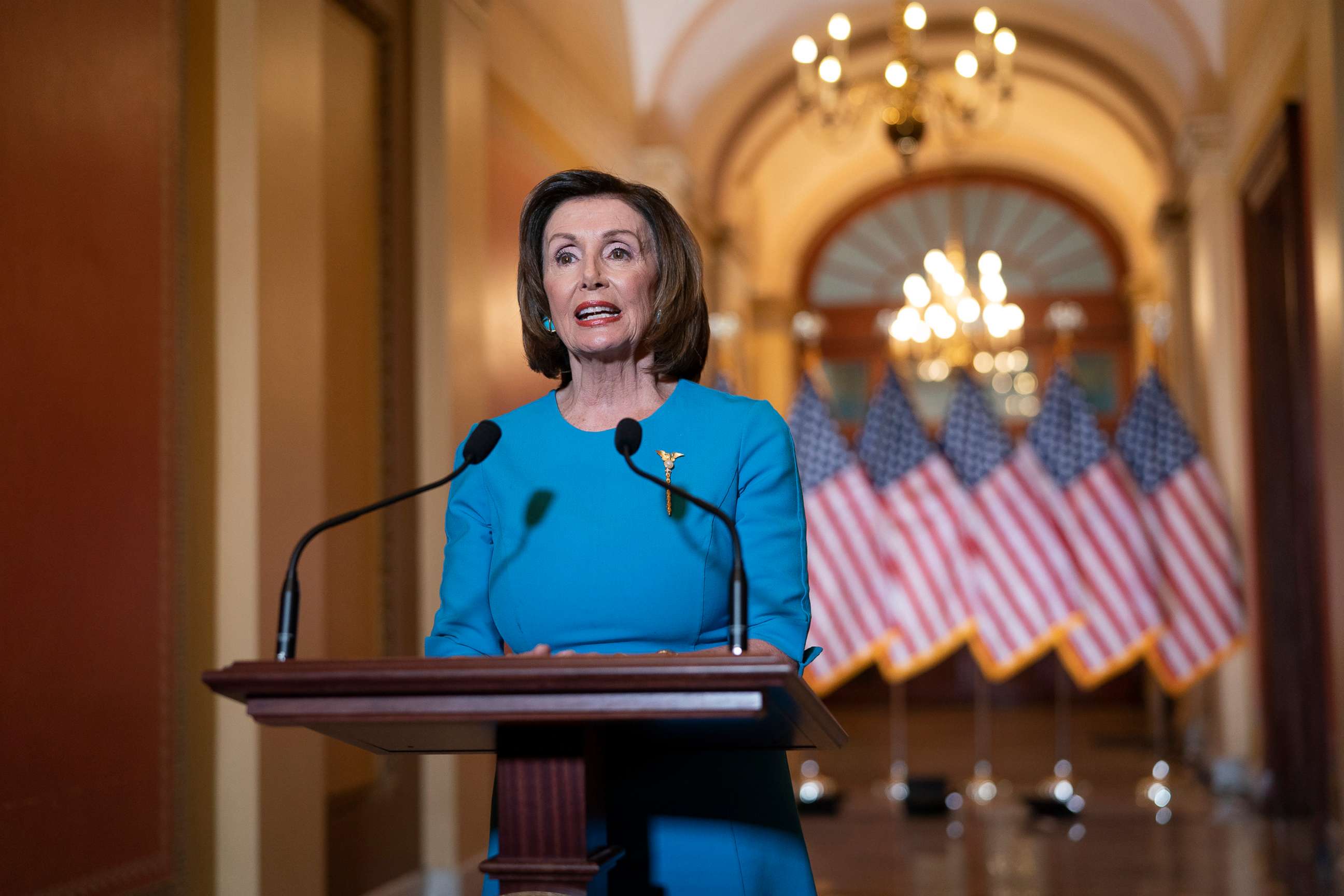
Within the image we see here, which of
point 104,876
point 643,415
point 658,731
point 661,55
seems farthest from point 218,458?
point 661,55

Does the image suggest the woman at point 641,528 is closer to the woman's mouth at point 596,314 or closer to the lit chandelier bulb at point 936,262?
the woman's mouth at point 596,314

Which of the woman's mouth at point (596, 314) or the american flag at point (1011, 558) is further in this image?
the american flag at point (1011, 558)

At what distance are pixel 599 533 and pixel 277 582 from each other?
8.98ft

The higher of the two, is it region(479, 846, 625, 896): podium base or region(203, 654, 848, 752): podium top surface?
region(203, 654, 848, 752): podium top surface

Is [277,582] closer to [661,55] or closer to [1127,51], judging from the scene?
[661,55]

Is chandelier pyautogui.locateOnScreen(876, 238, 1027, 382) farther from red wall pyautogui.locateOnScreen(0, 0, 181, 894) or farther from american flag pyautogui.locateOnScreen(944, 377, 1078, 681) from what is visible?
red wall pyautogui.locateOnScreen(0, 0, 181, 894)

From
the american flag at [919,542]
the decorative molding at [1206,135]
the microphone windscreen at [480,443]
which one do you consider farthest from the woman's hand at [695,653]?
the decorative molding at [1206,135]

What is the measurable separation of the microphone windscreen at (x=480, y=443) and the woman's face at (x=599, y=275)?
0.20 metres

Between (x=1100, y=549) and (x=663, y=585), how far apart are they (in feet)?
22.4

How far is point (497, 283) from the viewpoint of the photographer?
6.58 meters

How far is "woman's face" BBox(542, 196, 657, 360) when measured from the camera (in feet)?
6.62

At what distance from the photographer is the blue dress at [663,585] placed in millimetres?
1812

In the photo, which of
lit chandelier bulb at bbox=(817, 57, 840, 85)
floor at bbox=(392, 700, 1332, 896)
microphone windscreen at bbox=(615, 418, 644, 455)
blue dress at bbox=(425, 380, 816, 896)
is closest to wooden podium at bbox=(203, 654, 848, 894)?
blue dress at bbox=(425, 380, 816, 896)

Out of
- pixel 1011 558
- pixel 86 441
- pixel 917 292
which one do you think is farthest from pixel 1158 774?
pixel 86 441
